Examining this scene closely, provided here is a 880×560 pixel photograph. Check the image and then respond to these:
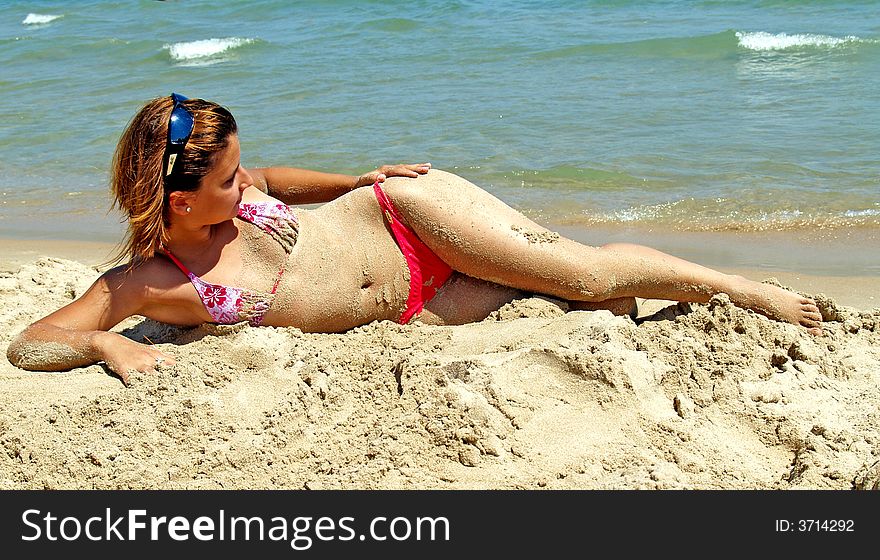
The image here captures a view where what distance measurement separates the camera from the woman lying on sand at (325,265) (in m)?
3.06

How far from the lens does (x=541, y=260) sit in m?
3.35

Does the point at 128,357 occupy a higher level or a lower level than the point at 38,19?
higher

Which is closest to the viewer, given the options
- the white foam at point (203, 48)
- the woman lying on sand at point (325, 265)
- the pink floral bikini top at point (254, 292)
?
the woman lying on sand at point (325, 265)

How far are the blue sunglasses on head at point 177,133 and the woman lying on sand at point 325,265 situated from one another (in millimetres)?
45

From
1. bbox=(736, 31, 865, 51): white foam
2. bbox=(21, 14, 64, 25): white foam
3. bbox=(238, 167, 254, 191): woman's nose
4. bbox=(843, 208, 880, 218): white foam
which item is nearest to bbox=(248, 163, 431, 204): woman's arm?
bbox=(238, 167, 254, 191): woman's nose

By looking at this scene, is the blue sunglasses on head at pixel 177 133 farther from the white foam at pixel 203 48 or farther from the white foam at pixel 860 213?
the white foam at pixel 203 48

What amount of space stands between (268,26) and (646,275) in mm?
11807

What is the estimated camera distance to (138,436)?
111 inches

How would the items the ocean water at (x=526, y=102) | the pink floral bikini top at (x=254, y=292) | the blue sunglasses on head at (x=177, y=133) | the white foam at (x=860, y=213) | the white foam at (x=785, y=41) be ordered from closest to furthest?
the blue sunglasses on head at (x=177, y=133) → the pink floral bikini top at (x=254, y=292) → the white foam at (x=860, y=213) → the ocean water at (x=526, y=102) → the white foam at (x=785, y=41)

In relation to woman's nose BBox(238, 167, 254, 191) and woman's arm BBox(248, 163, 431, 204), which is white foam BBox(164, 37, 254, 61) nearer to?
woman's arm BBox(248, 163, 431, 204)

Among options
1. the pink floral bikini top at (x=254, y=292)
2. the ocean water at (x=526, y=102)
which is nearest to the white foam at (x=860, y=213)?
the ocean water at (x=526, y=102)

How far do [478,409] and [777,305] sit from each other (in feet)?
4.47

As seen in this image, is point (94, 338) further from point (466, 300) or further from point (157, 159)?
point (466, 300)

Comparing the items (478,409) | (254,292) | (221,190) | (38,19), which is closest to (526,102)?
(254,292)
